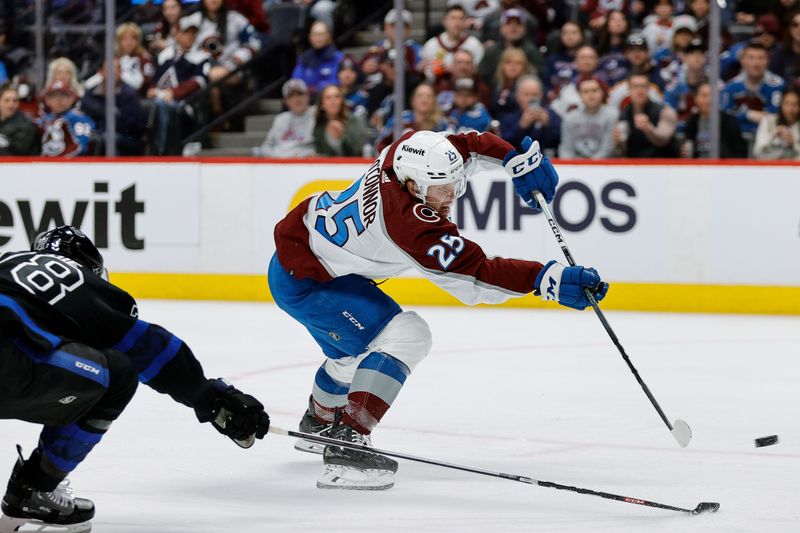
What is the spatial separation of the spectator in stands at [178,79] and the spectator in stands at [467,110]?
1.95m

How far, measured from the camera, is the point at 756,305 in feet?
26.9

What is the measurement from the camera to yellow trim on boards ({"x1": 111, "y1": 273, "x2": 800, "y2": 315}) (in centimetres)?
820

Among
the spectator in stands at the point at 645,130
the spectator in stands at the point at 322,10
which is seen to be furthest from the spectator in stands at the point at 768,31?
the spectator in stands at the point at 322,10

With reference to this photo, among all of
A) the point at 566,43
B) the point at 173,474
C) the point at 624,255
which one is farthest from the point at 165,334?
the point at 566,43

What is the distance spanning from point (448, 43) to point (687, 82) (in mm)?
1740

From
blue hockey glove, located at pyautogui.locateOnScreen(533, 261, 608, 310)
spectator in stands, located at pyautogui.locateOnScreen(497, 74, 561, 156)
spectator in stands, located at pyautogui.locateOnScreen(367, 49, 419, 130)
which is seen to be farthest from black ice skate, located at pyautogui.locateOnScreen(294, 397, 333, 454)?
spectator in stands, located at pyautogui.locateOnScreen(367, 49, 419, 130)

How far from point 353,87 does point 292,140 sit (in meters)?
0.58

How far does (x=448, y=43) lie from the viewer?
938 cm

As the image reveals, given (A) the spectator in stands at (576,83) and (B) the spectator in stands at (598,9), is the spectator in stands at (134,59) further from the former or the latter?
(B) the spectator in stands at (598,9)

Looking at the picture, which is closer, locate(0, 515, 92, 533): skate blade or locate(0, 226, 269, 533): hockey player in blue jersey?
locate(0, 226, 269, 533): hockey player in blue jersey

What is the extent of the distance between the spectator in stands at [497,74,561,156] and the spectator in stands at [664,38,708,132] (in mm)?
734

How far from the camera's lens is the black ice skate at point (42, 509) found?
131 inches

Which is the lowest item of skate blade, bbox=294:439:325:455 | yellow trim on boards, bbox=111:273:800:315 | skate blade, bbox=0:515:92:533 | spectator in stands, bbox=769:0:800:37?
yellow trim on boards, bbox=111:273:800:315

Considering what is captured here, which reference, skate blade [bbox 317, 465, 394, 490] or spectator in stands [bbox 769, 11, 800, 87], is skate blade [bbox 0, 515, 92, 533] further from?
spectator in stands [bbox 769, 11, 800, 87]
